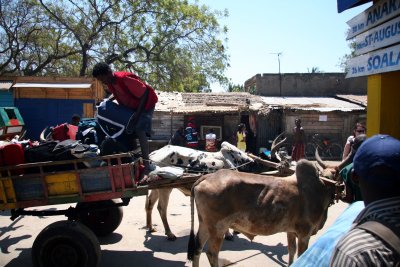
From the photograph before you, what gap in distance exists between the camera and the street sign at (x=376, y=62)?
3.02m

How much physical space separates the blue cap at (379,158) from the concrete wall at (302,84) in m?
20.5

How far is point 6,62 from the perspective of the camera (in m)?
19.8

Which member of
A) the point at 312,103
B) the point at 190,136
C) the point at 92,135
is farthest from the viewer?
the point at 312,103

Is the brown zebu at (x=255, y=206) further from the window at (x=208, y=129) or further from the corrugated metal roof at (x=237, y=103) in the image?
the window at (x=208, y=129)

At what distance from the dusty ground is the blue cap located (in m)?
→ 4.15

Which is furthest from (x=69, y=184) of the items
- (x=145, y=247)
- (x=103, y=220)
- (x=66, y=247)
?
(x=145, y=247)

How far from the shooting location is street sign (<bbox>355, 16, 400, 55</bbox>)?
301 cm

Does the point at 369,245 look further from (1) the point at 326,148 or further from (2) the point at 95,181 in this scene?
(1) the point at 326,148

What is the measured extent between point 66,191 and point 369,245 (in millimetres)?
4233

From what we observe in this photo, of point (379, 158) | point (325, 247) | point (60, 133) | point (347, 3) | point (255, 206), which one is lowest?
point (255, 206)

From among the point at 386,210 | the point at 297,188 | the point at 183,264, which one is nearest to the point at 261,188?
the point at 297,188

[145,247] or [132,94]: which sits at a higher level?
[132,94]

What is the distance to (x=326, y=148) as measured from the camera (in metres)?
17.7

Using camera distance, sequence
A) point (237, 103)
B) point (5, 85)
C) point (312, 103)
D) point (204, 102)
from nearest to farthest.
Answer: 1. point (5, 85)
2. point (237, 103)
3. point (312, 103)
4. point (204, 102)
